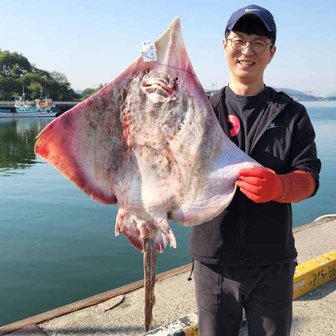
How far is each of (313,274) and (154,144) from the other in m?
3.13

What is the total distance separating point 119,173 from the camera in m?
1.96

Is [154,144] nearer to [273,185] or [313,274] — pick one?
[273,185]

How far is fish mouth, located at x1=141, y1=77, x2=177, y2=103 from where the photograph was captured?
186 cm

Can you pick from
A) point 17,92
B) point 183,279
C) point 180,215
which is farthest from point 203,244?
point 17,92

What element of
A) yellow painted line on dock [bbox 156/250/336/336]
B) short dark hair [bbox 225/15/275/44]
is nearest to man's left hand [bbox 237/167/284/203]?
short dark hair [bbox 225/15/275/44]

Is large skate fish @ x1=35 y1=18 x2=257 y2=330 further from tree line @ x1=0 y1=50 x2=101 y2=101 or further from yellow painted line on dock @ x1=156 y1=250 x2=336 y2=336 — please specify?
tree line @ x1=0 y1=50 x2=101 y2=101

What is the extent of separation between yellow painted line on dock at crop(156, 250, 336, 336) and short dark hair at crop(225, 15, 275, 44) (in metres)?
2.78

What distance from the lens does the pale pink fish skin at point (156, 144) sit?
186cm

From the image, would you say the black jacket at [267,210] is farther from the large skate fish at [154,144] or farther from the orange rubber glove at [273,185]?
the large skate fish at [154,144]

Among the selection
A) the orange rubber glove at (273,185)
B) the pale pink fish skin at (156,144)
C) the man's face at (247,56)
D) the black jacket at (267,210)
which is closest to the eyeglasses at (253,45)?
the man's face at (247,56)

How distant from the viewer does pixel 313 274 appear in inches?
169

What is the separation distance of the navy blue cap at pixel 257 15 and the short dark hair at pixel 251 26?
2cm

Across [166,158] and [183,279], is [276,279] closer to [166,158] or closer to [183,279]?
[166,158]

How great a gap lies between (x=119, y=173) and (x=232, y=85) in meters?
0.80
